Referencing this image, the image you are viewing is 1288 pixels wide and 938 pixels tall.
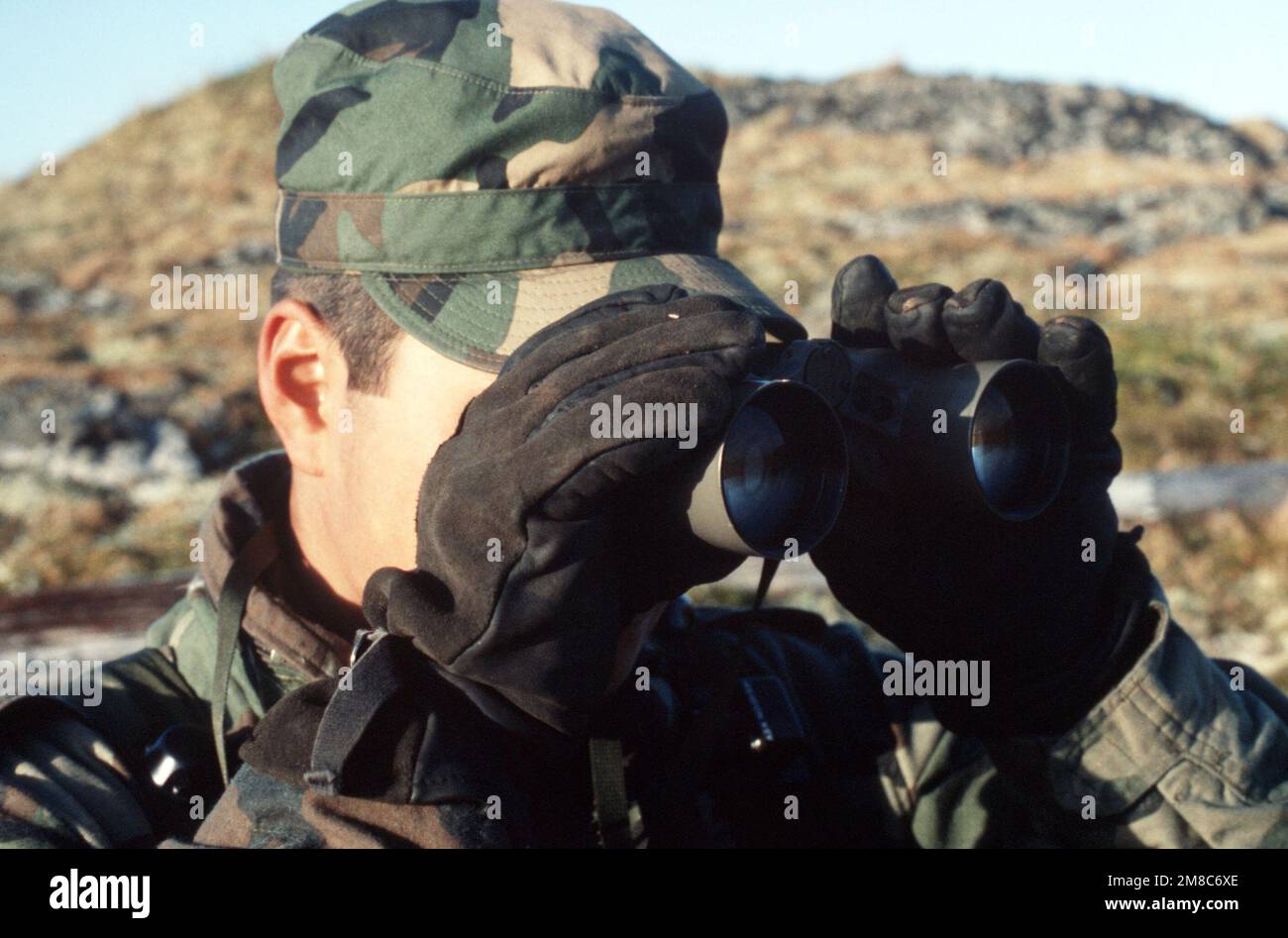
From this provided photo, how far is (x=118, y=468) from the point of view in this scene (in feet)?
36.8

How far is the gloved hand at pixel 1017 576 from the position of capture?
7.30 feet

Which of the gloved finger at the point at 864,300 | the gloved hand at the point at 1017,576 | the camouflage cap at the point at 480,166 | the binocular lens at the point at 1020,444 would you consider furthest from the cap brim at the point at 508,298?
the binocular lens at the point at 1020,444

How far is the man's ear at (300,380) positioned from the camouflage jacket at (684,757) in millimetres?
239

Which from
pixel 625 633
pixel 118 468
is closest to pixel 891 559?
pixel 625 633

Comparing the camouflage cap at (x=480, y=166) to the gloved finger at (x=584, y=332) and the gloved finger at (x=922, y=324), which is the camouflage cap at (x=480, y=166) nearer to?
the gloved finger at (x=922, y=324)

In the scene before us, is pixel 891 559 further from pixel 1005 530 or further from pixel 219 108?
pixel 219 108

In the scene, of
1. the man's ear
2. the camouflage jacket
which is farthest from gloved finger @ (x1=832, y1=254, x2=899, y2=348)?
the man's ear

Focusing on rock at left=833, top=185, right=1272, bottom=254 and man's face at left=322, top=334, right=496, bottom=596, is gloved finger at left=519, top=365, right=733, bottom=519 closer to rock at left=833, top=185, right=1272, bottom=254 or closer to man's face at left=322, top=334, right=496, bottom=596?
man's face at left=322, top=334, right=496, bottom=596

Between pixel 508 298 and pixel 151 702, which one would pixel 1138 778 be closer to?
pixel 508 298

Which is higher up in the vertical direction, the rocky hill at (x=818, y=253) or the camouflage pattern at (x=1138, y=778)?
the rocky hill at (x=818, y=253)

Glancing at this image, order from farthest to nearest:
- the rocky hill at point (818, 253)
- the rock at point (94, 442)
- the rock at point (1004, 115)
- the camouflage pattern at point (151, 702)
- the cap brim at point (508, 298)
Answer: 1. the rock at point (1004, 115)
2. the rock at point (94, 442)
3. the rocky hill at point (818, 253)
4. the cap brim at point (508, 298)
5. the camouflage pattern at point (151, 702)

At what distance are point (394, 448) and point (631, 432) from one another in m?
0.64

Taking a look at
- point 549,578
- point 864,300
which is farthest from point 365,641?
point 864,300
